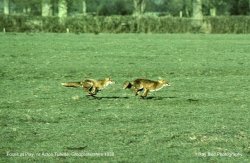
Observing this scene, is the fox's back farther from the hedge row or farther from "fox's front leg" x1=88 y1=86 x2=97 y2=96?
the hedge row

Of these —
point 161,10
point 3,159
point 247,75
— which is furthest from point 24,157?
point 161,10

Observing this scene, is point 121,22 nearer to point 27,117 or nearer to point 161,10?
point 27,117

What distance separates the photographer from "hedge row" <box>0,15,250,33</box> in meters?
64.0

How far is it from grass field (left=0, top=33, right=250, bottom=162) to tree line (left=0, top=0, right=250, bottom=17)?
55.0 m

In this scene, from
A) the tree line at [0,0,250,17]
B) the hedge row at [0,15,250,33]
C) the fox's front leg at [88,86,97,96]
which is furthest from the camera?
the tree line at [0,0,250,17]

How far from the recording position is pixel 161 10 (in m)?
153

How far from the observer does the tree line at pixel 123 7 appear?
8244 centimetres

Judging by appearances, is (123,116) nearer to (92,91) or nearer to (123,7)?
(92,91)

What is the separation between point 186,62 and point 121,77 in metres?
6.41

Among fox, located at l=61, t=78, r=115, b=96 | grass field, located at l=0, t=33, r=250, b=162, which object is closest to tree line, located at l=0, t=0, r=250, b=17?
grass field, located at l=0, t=33, r=250, b=162

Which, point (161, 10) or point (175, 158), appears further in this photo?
point (161, 10)

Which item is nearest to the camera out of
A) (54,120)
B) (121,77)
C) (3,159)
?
(3,159)

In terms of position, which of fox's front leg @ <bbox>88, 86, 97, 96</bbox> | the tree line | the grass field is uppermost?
the tree line

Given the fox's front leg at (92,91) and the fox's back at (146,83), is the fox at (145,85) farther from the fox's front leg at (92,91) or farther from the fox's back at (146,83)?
the fox's front leg at (92,91)
